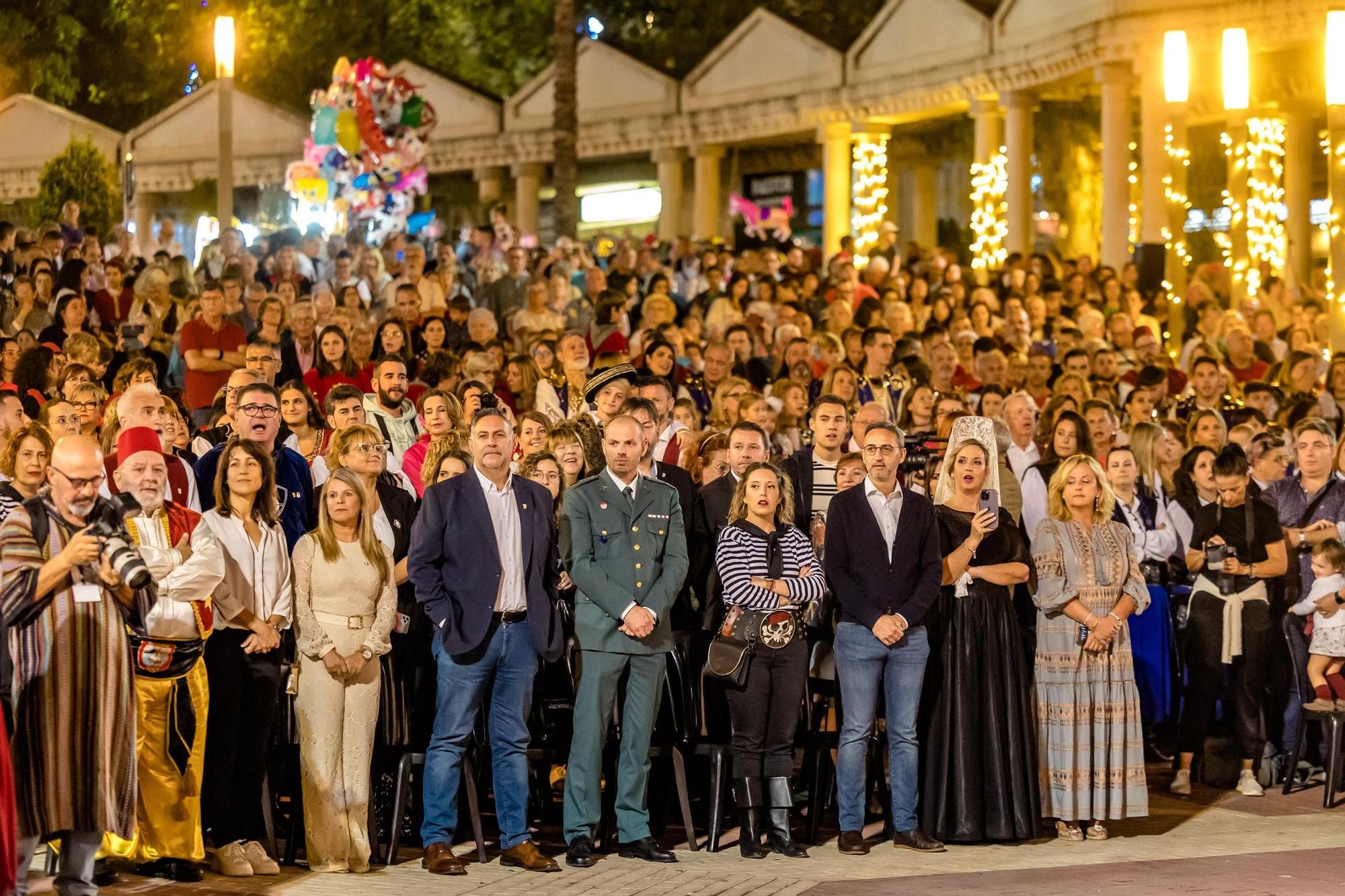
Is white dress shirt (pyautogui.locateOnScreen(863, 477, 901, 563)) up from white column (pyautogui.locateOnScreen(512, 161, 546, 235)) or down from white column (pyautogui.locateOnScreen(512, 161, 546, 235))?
down

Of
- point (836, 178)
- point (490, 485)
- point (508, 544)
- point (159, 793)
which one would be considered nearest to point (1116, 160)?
point (836, 178)

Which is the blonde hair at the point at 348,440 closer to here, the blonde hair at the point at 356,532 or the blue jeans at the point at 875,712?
the blonde hair at the point at 356,532

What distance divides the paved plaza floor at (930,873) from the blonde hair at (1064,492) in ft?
5.39

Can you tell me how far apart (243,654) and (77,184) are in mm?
21802

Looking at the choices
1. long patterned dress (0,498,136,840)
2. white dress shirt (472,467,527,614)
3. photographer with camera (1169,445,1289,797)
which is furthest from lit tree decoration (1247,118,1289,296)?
long patterned dress (0,498,136,840)

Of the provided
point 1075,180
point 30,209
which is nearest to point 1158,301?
point 1075,180

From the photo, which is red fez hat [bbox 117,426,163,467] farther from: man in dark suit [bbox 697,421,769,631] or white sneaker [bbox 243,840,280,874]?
man in dark suit [bbox 697,421,769,631]

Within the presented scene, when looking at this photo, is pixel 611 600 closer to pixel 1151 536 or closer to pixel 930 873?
pixel 930 873

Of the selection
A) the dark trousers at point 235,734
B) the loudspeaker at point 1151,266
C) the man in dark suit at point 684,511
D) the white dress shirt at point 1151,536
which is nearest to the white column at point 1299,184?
the loudspeaker at point 1151,266

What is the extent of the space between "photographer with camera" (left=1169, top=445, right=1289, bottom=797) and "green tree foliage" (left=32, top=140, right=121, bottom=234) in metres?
20.9

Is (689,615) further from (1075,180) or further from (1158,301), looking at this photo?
(1075,180)

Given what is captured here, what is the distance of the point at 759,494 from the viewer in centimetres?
957

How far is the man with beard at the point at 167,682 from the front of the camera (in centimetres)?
838

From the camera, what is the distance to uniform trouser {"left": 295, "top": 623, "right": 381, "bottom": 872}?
9.05 m
